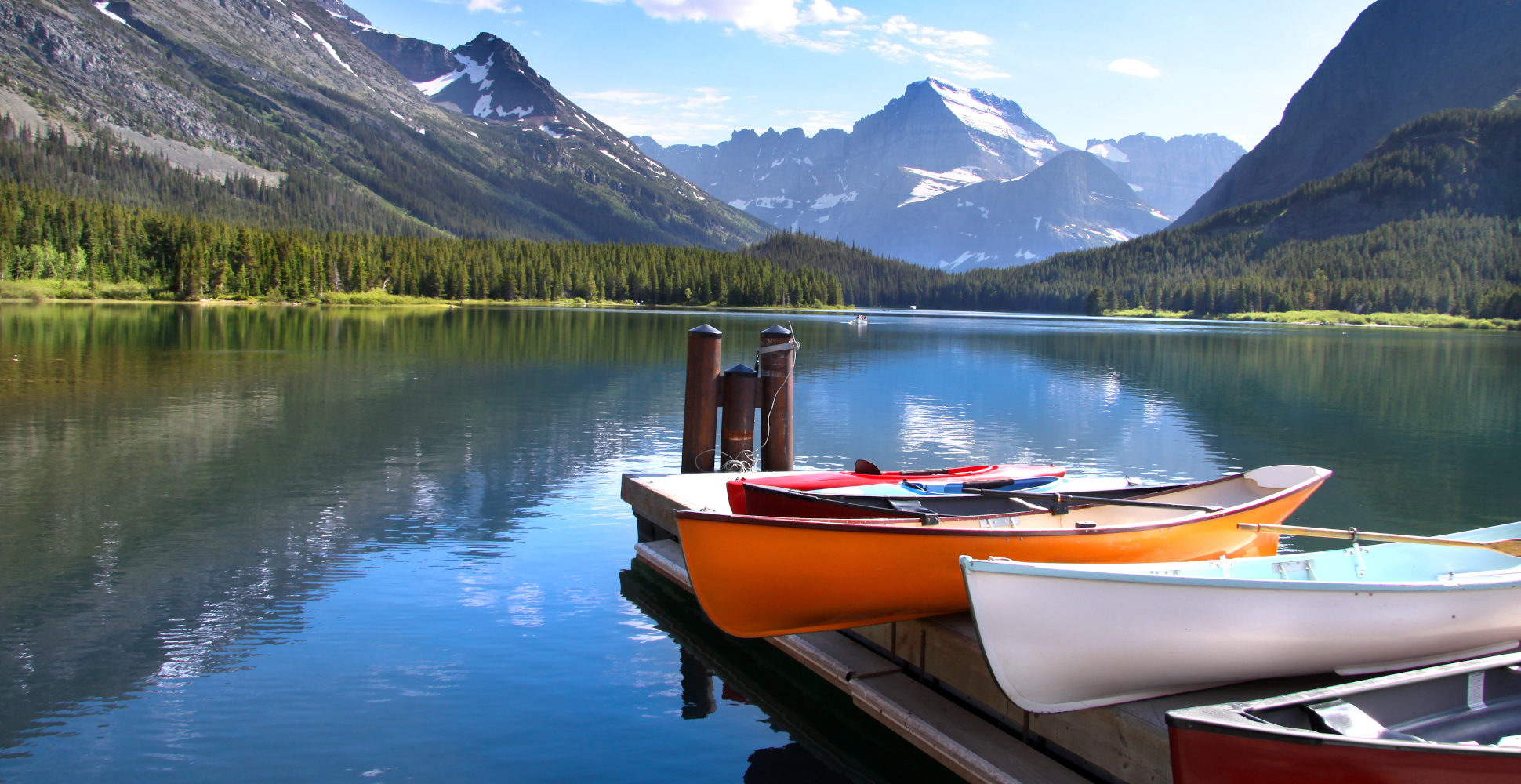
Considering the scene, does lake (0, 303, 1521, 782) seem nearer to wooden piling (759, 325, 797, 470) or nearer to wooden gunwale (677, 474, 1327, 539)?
wooden gunwale (677, 474, 1327, 539)

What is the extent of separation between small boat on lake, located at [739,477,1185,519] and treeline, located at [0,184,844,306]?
116973mm

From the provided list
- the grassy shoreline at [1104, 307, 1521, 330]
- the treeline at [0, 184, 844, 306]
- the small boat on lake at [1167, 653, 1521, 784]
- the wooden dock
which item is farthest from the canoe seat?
the grassy shoreline at [1104, 307, 1521, 330]

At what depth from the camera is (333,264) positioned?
130m

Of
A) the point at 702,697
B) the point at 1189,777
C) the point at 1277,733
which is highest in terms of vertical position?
the point at 1277,733

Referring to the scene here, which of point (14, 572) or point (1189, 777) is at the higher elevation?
point (1189, 777)

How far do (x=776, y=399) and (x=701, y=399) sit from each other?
3.87 feet

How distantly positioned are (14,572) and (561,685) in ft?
24.2

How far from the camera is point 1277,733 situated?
5.07m

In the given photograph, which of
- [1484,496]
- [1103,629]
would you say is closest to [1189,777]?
[1103,629]

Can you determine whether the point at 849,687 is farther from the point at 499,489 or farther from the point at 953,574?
the point at 499,489

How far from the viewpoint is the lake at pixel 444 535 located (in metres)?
7.91

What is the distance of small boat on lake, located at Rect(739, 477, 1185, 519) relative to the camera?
374 inches

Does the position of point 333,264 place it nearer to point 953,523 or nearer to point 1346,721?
point 953,523

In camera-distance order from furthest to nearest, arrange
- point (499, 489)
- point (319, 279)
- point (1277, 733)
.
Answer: point (319, 279)
point (499, 489)
point (1277, 733)
